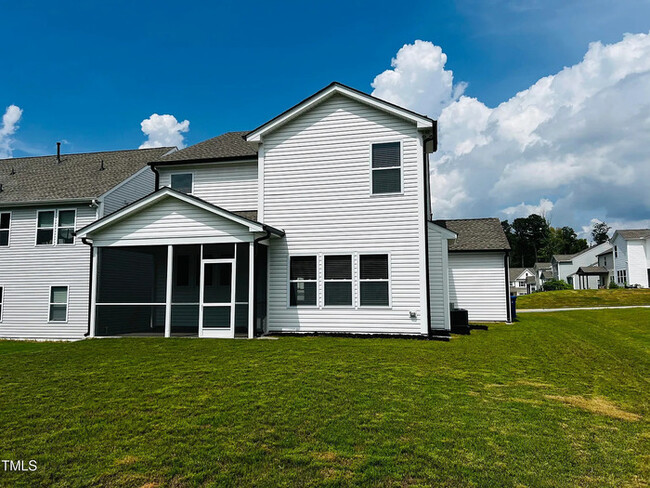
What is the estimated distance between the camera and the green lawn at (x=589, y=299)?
3287 centimetres

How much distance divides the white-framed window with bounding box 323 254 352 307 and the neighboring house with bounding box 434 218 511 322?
7.87 m

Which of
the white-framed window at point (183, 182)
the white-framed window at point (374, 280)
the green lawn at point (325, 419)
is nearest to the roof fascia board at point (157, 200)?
the white-framed window at point (183, 182)

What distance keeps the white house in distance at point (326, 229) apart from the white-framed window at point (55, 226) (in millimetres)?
4370

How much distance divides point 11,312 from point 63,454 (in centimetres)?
1661

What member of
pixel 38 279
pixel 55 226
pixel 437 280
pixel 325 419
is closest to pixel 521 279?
pixel 437 280

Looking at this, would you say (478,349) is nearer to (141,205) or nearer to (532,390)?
(532,390)

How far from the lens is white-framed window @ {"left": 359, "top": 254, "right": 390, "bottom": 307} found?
13.0 m

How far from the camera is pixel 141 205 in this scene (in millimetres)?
13250

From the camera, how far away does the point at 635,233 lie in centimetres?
4497

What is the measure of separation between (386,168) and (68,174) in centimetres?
1563

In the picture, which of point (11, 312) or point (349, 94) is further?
point (11, 312)

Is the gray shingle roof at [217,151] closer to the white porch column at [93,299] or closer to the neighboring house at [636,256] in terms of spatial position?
the white porch column at [93,299]

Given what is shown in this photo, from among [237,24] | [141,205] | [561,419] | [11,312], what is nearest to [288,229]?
[141,205]

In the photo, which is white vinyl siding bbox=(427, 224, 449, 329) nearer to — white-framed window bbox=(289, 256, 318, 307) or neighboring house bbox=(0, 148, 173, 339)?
white-framed window bbox=(289, 256, 318, 307)
